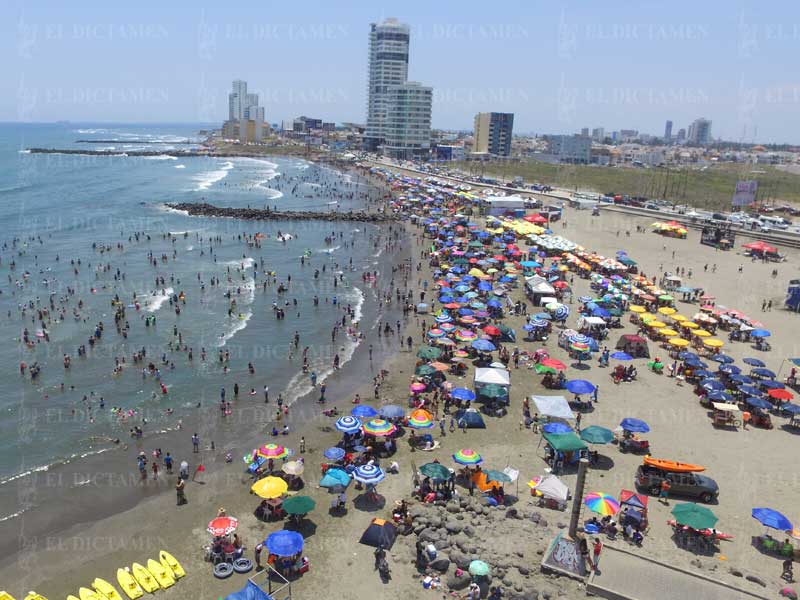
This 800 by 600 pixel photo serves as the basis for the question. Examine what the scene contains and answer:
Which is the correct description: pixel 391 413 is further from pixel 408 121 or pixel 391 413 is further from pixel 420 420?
pixel 408 121

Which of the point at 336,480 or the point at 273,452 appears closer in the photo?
the point at 336,480

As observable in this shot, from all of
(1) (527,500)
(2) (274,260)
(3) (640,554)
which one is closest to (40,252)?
(2) (274,260)

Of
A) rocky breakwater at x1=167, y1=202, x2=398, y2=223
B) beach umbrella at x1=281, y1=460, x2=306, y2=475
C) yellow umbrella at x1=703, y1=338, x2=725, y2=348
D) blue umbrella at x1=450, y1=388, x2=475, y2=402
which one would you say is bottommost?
beach umbrella at x1=281, y1=460, x2=306, y2=475

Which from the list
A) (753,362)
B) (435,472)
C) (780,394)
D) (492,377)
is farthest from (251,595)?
(753,362)

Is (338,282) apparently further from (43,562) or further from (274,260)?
(43,562)

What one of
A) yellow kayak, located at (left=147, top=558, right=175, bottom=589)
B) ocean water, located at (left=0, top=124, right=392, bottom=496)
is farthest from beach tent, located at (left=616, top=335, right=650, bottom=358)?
yellow kayak, located at (left=147, top=558, right=175, bottom=589)

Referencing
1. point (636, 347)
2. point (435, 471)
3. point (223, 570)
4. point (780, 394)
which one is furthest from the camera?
point (636, 347)

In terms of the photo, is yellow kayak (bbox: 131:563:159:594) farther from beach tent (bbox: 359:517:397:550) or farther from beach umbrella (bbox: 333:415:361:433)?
beach umbrella (bbox: 333:415:361:433)
